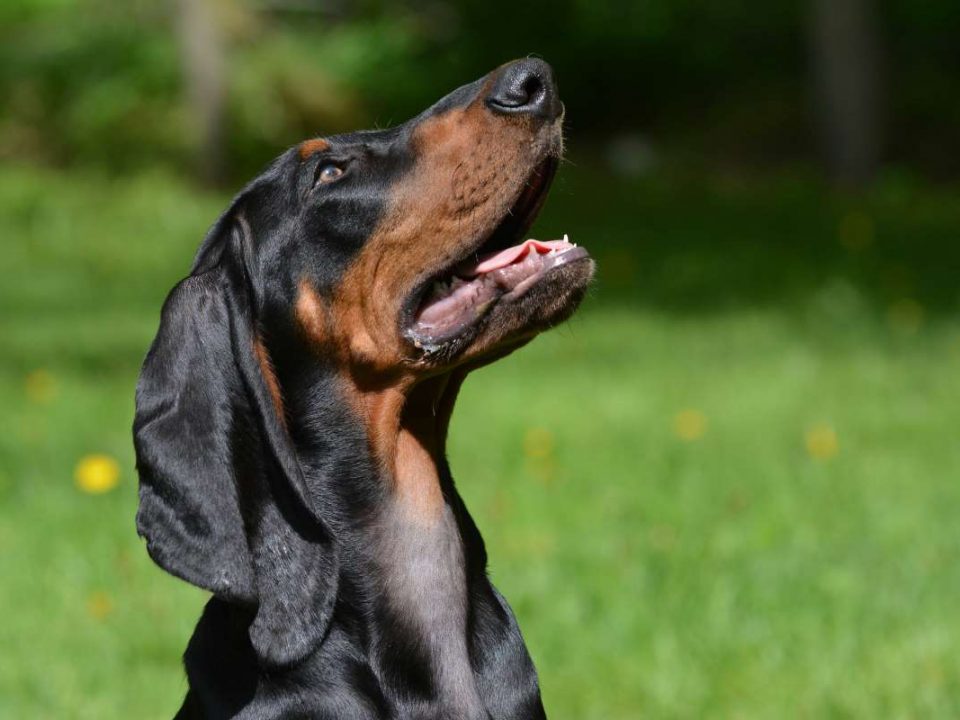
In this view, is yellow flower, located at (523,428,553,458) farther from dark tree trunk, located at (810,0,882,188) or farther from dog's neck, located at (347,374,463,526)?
dark tree trunk, located at (810,0,882,188)

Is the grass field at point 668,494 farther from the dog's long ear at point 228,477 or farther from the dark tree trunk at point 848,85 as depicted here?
the dark tree trunk at point 848,85

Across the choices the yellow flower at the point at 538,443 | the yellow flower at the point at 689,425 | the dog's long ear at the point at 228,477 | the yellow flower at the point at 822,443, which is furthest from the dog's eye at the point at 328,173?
the yellow flower at the point at 689,425

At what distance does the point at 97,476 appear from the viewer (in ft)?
21.3

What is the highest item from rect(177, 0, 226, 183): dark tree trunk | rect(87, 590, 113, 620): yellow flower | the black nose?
the black nose

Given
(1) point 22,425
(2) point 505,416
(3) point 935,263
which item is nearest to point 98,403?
(1) point 22,425

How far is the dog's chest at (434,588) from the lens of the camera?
11.2 feet

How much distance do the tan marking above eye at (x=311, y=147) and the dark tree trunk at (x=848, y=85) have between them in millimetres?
14247

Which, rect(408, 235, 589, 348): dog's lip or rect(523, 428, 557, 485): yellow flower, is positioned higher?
rect(408, 235, 589, 348): dog's lip

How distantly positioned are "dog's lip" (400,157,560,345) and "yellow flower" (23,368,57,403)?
6.01 m

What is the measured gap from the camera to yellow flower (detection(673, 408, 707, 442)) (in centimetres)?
800

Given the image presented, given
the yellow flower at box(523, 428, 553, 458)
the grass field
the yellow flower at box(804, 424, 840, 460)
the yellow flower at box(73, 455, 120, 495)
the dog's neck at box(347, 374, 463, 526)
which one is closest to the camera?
the dog's neck at box(347, 374, 463, 526)

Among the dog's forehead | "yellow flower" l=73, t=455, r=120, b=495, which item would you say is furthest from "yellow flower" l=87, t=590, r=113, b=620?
the dog's forehead

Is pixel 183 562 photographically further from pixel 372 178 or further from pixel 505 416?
pixel 505 416

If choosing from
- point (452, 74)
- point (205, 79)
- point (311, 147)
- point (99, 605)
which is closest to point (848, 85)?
point (452, 74)
